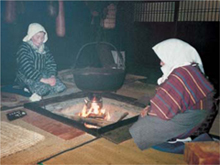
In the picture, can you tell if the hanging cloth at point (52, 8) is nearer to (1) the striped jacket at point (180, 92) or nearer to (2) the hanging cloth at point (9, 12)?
(2) the hanging cloth at point (9, 12)

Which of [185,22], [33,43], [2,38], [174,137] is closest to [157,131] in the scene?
[174,137]

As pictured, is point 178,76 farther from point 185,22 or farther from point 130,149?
point 185,22

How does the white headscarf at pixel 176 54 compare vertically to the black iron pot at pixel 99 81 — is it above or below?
above

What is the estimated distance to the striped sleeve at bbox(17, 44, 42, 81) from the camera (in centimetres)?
386

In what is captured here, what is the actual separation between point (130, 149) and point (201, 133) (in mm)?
690

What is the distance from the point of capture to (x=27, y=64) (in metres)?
3.86

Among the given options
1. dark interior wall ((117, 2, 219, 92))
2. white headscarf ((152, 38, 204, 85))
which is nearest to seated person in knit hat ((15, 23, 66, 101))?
white headscarf ((152, 38, 204, 85))


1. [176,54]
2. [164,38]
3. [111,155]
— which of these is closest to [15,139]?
[111,155]

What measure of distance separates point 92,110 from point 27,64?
137cm

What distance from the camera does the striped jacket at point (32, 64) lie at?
3.87 m

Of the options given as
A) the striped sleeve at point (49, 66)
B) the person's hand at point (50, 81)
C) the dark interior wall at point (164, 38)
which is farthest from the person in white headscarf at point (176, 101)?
the dark interior wall at point (164, 38)

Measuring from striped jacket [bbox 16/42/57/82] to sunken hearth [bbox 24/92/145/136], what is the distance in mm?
652

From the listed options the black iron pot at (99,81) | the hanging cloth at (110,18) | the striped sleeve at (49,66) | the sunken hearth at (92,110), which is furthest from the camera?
the hanging cloth at (110,18)

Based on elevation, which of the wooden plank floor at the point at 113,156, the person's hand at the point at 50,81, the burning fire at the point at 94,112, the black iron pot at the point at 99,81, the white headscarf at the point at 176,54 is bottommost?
the wooden plank floor at the point at 113,156
